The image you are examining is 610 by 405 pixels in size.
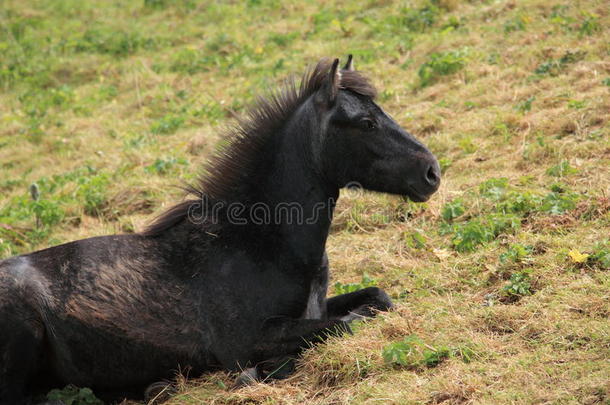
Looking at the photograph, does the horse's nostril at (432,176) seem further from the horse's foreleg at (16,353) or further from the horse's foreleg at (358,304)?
the horse's foreleg at (16,353)

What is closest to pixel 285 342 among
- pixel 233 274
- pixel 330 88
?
pixel 233 274

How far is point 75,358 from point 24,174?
6.27 meters

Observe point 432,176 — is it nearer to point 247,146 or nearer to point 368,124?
point 368,124

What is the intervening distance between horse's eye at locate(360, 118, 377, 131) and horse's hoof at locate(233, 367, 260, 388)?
1.91m

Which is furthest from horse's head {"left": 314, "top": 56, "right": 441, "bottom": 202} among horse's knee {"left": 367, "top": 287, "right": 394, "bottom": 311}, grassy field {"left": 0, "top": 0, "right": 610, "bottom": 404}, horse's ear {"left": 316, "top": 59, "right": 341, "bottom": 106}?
grassy field {"left": 0, "top": 0, "right": 610, "bottom": 404}

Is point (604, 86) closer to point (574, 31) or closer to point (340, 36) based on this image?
point (574, 31)

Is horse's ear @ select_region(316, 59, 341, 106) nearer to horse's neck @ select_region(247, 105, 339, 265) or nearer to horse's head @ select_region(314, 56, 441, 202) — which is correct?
horse's head @ select_region(314, 56, 441, 202)

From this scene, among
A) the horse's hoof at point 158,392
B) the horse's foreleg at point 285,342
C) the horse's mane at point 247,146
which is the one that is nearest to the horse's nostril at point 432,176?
the horse's mane at point 247,146

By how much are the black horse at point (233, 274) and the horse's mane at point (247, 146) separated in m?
0.01

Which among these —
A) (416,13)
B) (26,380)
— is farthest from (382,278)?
(416,13)

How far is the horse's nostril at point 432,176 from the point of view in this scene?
5.41 metres

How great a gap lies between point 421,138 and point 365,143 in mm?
3769

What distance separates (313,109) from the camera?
5.51m

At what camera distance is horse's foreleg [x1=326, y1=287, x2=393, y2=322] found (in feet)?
18.5
